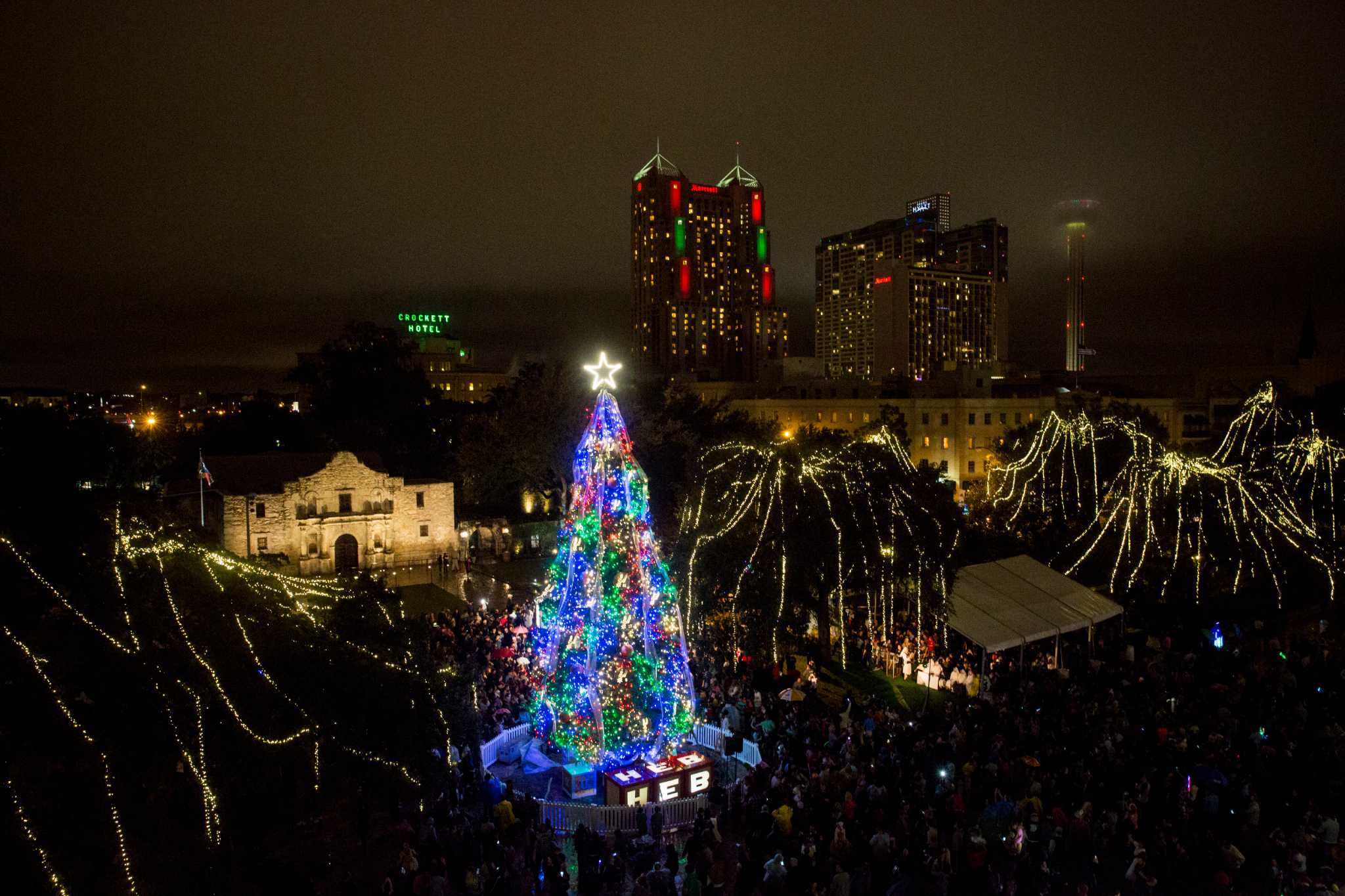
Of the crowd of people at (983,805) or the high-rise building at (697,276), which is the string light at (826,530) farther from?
the high-rise building at (697,276)

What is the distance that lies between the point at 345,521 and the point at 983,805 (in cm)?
2982

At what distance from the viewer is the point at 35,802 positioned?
28.5 ft

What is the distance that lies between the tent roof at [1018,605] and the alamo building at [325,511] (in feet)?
75.2

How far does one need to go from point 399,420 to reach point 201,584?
47.8 metres

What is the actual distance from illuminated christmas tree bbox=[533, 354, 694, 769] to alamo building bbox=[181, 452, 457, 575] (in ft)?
76.1

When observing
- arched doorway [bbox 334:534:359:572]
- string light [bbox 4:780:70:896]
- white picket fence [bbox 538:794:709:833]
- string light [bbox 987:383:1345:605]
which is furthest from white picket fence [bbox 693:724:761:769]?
arched doorway [bbox 334:534:359:572]

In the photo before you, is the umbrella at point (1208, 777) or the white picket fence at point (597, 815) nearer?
the white picket fence at point (597, 815)

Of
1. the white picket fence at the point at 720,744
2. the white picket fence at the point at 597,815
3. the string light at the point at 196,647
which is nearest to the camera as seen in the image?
the string light at the point at 196,647

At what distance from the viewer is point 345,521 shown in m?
36.8

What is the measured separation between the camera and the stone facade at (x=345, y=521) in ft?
115

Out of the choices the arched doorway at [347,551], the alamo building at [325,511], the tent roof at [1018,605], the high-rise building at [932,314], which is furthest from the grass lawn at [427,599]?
the high-rise building at [932,314]

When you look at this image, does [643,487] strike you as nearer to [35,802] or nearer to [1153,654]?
[35,802]

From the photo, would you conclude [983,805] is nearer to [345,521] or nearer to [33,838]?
[33,838]

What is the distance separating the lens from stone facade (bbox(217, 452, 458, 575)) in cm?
3516
